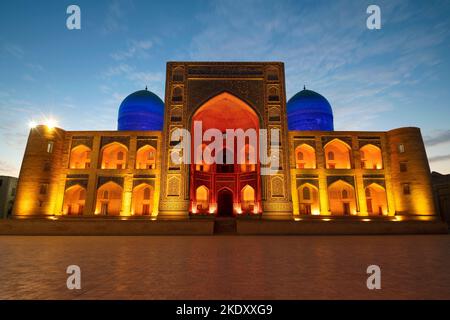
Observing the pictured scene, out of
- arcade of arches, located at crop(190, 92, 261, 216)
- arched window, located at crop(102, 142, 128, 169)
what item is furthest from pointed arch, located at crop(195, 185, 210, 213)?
arched window, located at crop(102, 142, 128, 169)

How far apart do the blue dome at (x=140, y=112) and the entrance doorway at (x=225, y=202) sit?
867cm

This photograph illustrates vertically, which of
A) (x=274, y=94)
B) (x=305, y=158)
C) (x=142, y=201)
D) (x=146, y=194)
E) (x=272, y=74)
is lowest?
(x=142, y=201)

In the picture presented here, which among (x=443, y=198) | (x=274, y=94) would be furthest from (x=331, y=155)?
(x=443, y=198)

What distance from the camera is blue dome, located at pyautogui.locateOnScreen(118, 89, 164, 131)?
933 inches

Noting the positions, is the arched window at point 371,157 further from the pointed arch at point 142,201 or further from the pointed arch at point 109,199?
the pointed arch at point 109,199

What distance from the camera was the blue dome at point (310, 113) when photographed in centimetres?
2361

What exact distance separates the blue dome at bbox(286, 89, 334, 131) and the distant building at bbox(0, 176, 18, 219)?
26922 millimetres

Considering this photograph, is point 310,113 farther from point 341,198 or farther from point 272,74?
point 341,198

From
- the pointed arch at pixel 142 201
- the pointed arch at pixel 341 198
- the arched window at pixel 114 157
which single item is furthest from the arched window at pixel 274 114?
the arched window at pixel 114 157

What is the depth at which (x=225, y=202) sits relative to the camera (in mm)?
23422

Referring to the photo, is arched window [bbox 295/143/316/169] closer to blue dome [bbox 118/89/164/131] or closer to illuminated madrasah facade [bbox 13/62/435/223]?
illuminated madrasah facade [bbox 13/62/435/223]

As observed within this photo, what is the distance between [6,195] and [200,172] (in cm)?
1802
